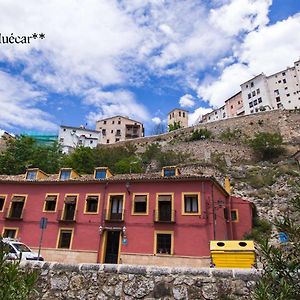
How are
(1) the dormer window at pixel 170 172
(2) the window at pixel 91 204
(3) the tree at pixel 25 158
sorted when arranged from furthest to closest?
(3) the tree at pixel 25 158 < (1) the dormer window at pixel 170 172 < (2) the window at pixel 91 204

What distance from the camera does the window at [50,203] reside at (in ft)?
77.2

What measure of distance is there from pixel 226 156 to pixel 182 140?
10.1 meters

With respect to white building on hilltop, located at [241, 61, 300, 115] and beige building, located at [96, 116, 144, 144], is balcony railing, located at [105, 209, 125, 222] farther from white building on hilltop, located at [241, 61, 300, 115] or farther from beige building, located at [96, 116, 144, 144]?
beige building, located at [96, 116, 144, 144]

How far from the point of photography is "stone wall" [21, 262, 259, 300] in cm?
591

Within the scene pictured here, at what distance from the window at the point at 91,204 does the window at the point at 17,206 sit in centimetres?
548

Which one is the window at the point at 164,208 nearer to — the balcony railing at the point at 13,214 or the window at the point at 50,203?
the window at the point at 50,203

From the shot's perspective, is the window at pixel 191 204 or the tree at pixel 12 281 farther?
the window at pixel 191 204

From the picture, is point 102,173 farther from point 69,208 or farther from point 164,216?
point 164,216

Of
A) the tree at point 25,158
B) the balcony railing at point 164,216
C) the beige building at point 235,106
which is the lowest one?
the balcony railing at point 164,216

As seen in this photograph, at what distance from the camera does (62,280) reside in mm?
6742

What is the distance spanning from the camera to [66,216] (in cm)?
2303

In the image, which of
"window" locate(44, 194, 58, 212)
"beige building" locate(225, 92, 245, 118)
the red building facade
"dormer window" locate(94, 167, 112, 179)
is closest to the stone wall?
the red building facade

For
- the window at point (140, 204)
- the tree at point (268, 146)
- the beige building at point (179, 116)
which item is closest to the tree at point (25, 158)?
the window at point (140, 204)

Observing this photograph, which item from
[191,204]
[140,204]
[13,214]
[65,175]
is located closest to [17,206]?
[13,214]
